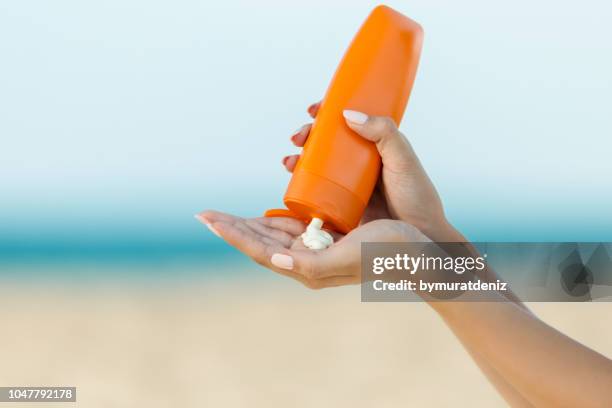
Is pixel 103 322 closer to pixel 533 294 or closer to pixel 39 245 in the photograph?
pixel 39 245

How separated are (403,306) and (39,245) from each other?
1.63 meters

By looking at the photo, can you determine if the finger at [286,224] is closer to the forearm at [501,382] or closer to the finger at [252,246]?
the finger at [252,246]

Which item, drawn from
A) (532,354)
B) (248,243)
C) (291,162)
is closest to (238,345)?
(291,162)

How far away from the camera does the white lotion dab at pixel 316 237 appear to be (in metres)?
1.19

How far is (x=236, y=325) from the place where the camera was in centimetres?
293

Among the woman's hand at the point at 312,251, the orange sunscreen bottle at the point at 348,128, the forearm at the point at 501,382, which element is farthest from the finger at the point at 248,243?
the forearm at the point at 501,382

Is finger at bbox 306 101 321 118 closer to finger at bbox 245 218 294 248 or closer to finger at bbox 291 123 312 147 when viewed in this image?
finger at bbox 291 123 312 147

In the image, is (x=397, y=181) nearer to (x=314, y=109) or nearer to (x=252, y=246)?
(x=314, y=109)

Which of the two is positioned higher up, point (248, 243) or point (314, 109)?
point (314, 109)

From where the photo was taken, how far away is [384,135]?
1.22m

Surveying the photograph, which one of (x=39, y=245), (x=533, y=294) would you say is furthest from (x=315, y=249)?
(x=39, y=245)

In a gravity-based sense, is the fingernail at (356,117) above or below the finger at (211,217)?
above

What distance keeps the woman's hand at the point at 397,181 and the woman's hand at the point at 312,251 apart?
0.47ft

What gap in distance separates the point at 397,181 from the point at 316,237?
0.65 feet
